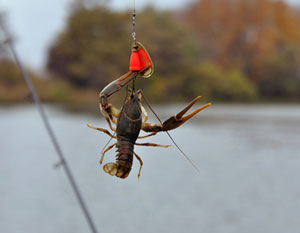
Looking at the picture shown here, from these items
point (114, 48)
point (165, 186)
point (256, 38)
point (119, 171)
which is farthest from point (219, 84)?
point (119, 171)

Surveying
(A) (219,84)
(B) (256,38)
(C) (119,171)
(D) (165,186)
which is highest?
(B) (256,38)

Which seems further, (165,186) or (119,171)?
(165,186)

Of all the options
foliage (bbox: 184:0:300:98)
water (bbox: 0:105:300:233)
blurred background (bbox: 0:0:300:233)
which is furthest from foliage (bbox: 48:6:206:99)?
water (bbox: 0:105:300:233)

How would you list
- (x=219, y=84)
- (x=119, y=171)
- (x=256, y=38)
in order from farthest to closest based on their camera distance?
(x=256, y=38), (x=219, y=84), (x=119, y=171)

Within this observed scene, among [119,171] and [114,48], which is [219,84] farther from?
[119,171]

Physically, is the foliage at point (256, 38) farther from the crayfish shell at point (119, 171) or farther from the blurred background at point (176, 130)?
the crayfish shell at point (119, 171)

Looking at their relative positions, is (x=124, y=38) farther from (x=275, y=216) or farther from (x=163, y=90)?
(x=275, y=216)
